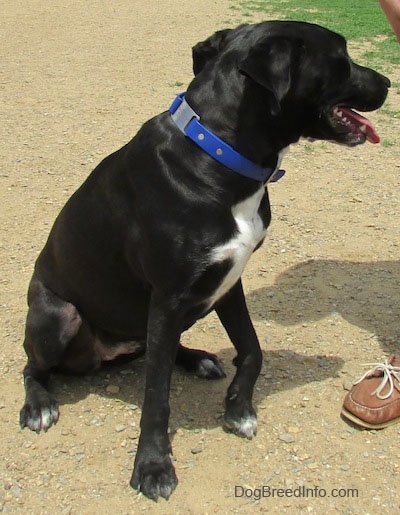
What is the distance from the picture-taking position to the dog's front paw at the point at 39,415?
286cm

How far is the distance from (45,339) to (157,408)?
0.62 metres

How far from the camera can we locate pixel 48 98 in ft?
23.0

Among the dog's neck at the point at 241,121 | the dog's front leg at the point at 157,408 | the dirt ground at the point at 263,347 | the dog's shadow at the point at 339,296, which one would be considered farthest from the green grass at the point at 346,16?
the dog's front leg at the point at 157,408

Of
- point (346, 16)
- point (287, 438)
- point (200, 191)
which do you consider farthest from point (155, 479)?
point (346, 16)

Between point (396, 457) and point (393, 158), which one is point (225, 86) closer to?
point (396, 457)

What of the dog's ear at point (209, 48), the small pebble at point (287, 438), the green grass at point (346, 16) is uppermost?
the dog's ear at point (209, 48)

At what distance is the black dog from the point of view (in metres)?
2.39

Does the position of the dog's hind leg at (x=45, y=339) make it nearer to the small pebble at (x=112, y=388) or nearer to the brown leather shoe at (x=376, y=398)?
the small pebble at (x=112, y=388)

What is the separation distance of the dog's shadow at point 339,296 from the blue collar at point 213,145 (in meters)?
1.33

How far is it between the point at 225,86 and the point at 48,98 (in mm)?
4968

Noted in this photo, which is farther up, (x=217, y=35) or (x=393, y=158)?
(x=217, y=35)

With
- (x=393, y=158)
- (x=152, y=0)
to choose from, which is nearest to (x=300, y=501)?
(x=393, y=158)

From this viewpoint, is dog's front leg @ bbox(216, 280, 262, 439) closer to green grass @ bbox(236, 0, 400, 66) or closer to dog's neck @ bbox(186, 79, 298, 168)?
dog's neck @ bbox(186, 79, 298, 168)

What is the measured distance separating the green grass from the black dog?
19.6ft
